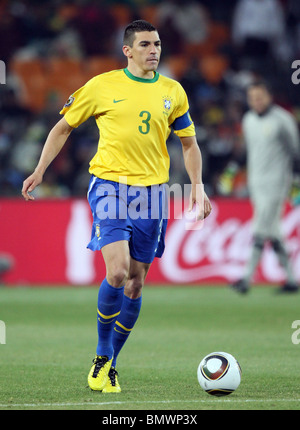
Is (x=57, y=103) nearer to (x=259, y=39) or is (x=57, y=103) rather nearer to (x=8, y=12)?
(x=8, y=12)

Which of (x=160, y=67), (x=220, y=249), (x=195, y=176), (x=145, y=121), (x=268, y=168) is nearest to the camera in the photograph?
(x=145, y=121)

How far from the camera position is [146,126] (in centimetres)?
606

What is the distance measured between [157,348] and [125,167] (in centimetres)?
239

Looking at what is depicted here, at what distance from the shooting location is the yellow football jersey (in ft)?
19.8

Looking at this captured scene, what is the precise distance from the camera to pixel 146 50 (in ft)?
20.1

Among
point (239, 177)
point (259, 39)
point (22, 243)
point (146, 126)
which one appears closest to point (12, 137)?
point (22, 243)

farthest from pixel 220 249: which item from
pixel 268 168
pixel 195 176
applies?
pixel 195 176

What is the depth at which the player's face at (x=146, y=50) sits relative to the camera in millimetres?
6102

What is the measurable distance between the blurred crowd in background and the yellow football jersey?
338 inches

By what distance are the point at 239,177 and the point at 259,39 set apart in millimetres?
3961

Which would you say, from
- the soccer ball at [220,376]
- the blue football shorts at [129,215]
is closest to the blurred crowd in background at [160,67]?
the blue football shorts at [129,215]

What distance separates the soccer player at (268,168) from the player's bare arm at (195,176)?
5681mm

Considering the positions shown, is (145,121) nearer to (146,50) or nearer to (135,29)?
(146,50)

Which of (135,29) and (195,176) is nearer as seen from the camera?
(135,29)
